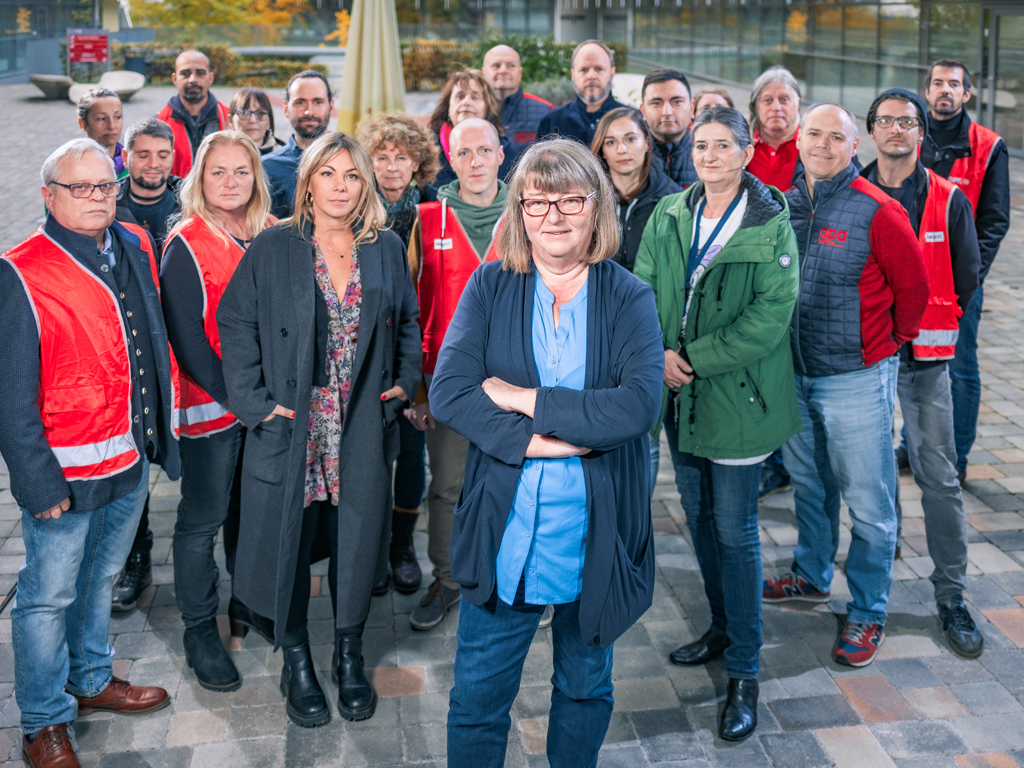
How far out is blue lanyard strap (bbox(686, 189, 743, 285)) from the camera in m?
3.58

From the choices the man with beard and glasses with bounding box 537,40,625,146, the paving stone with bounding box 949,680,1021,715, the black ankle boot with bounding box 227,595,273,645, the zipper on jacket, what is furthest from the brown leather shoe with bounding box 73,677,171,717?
the man with beard and glasses with bounding box 537,40,625,146

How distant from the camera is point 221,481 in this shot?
3.81 meters

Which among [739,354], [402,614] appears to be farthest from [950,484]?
[402,614]

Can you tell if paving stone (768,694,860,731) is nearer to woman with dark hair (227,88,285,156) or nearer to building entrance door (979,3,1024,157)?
woman with dark hair (227,88,285,156)

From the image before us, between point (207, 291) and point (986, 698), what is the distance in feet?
11.1

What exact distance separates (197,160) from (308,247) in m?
0.72

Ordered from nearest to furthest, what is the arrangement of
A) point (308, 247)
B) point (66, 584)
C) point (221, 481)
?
point (66, 584), point (308, 247), point (221, 481)

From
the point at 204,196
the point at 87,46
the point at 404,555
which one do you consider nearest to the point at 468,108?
the point at 204,196

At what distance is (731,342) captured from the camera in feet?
11.4

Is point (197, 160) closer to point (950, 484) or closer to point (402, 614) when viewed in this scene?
point (402, 614)

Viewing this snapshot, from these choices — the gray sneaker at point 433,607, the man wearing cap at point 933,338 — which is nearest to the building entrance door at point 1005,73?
the man wearing cap at point 933,338

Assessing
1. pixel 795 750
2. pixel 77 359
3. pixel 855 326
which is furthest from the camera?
pixel 855 326

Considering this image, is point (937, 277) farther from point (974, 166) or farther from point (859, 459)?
point (974, 166)

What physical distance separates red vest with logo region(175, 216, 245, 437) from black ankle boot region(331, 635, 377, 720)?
3.24ft
